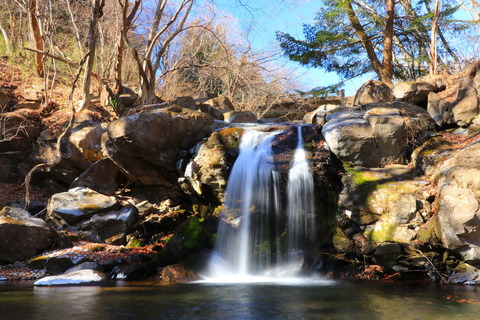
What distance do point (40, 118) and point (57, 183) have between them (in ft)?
8.80

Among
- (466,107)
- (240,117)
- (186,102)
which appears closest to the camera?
(466,107)

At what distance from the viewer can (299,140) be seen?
401 inches

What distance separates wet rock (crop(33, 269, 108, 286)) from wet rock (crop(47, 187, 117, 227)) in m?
3.27

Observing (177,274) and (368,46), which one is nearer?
(177,274)

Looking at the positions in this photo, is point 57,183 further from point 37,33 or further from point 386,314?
point 386,314

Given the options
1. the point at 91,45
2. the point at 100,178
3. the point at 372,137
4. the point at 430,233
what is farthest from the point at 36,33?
the point at 430,233

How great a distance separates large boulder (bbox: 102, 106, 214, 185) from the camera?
33.1 feet

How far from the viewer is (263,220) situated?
9172 millimetres

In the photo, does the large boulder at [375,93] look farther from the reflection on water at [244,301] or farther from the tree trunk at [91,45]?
the tree trunk at [91,45]

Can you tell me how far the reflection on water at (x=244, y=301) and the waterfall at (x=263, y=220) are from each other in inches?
56.9

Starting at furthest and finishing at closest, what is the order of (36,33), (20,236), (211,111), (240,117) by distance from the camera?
(36,33), (211,111), (240,117), (20,236)

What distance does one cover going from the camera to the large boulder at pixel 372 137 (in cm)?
985

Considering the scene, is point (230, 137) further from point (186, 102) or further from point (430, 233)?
point (430, 233)

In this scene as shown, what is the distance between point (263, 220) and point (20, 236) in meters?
5.60
